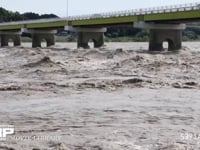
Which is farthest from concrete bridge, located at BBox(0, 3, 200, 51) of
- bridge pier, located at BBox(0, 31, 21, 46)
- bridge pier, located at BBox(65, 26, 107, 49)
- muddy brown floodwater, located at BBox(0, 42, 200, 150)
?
muddy brown floodwater, located at BBox(0, 42, 200, 150)

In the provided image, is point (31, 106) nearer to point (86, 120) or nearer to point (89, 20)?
point (86, 120)

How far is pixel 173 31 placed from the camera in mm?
71500

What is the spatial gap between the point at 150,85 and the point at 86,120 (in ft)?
34.8

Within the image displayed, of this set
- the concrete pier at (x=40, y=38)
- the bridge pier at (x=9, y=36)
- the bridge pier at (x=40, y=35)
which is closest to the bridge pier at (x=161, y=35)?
the concrete pier at (x=40, y=38)

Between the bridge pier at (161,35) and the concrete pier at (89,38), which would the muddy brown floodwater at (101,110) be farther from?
the concrete pier at (89,38)

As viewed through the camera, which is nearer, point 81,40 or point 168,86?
point 168,86

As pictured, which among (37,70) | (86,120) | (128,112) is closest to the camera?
(86,120)

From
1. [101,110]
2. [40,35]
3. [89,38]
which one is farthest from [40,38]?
[101,110]

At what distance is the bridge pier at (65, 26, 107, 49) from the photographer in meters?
90.2

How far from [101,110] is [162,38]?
5205 cm

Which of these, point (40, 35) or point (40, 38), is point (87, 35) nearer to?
point (40, 35)

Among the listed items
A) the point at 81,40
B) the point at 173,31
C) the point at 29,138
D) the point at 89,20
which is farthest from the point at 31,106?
the point at 81,40

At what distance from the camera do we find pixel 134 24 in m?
72.1

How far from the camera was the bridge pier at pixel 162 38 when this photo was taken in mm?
70312
